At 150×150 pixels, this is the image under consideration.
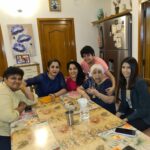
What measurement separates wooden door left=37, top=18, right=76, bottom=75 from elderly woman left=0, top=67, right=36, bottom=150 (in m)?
2.30

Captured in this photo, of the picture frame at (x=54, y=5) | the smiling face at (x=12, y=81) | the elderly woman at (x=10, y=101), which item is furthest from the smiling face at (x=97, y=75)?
the picture frame at (x=54, y=5)

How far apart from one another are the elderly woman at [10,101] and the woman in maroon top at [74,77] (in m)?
0.65

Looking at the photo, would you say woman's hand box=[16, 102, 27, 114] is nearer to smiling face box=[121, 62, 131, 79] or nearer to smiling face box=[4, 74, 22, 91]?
smiling face box=[4, 74, 22, 91]

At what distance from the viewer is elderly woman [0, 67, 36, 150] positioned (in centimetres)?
132

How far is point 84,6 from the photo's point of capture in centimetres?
411

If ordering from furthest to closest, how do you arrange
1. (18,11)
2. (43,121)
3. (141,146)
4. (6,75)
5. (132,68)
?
(18,11) → (132,68) → (6,75) → (43,121) → (141,146)

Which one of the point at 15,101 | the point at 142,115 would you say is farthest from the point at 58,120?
the point at 142,115

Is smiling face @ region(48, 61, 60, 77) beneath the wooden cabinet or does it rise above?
above

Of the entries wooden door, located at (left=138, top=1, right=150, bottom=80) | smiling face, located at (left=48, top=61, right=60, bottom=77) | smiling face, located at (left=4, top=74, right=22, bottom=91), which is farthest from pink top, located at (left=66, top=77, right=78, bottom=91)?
wooden door, located at (left=138, top=1, right=150, bottom=80)

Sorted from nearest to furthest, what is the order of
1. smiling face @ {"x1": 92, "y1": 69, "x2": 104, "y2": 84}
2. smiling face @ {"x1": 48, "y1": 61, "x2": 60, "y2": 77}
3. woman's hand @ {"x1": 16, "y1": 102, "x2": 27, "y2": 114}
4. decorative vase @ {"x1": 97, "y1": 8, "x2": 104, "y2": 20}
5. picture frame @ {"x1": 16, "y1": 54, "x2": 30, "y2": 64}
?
woman's hand @ {"x1": 16, "y1": 102, "x2": 27, "y2": 114}
smiling face @ {"x1": 92, "y1": 69, "x2": 104, "y2": 84}
smiling face @ {"x1": 48, "y1": 61, "x2": 60, "y2": 77}
picture frame @ {"x1": 16, "y1": 54, "x2": 30, "y2": 64}
decorative vase @ {"x1": 97, "y1": 8, "x2": 104, "y2": 20}

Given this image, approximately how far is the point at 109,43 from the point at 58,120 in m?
2.67

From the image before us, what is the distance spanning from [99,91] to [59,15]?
8.93ft

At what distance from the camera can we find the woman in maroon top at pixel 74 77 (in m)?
2.24

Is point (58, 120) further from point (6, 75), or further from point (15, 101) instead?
point (6, 75)
